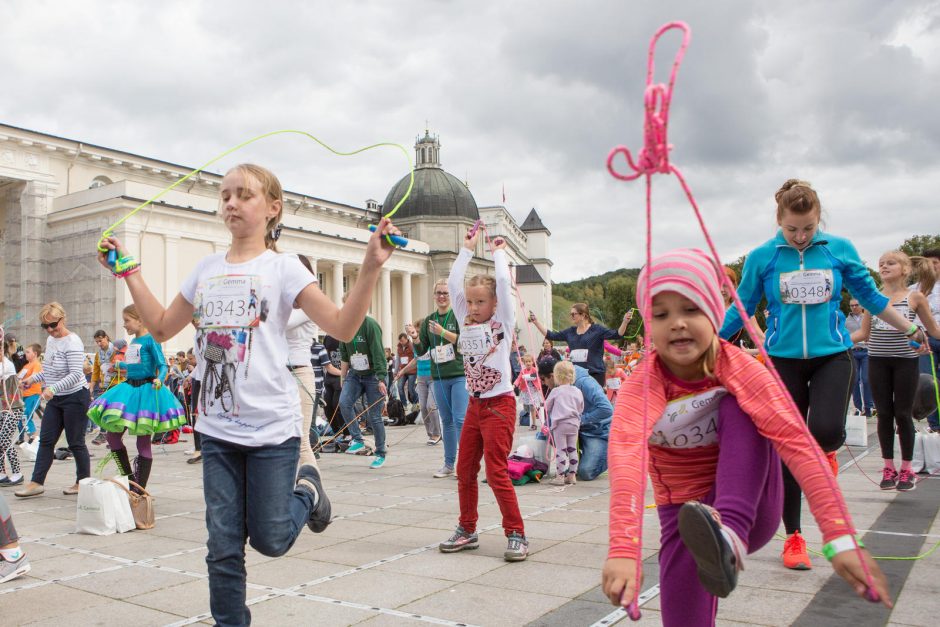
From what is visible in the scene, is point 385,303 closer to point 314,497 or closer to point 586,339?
point 586,339

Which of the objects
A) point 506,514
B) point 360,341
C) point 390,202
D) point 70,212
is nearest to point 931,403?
point 506,514

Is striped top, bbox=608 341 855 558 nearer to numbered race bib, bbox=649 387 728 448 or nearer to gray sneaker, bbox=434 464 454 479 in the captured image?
numbered race bib, bbox=649 387 728 448

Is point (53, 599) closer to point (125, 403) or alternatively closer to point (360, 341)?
point (125, 403)

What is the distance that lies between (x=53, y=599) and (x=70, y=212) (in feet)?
148

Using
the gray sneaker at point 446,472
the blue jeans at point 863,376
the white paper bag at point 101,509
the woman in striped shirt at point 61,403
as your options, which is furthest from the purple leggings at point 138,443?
the blue jeans at point 863,376

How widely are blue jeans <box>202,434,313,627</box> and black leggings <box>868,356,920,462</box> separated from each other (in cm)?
593

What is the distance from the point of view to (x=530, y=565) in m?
4.77

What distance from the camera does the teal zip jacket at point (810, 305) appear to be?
179 inches

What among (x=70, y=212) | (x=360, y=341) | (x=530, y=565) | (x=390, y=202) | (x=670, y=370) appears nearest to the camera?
(x=670, y=370)

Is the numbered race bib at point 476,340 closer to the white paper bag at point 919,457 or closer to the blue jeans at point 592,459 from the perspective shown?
the blue jeans at point 592,459

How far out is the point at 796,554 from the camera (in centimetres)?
443

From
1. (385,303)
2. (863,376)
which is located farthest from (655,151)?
(385,303)

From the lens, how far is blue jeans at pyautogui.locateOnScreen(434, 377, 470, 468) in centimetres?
888

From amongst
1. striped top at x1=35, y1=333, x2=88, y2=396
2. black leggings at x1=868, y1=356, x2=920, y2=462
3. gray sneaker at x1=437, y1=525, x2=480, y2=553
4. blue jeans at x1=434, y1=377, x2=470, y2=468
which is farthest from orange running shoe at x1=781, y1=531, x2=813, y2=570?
striped top at x1=35, y1=333, x2=88, y2=396
